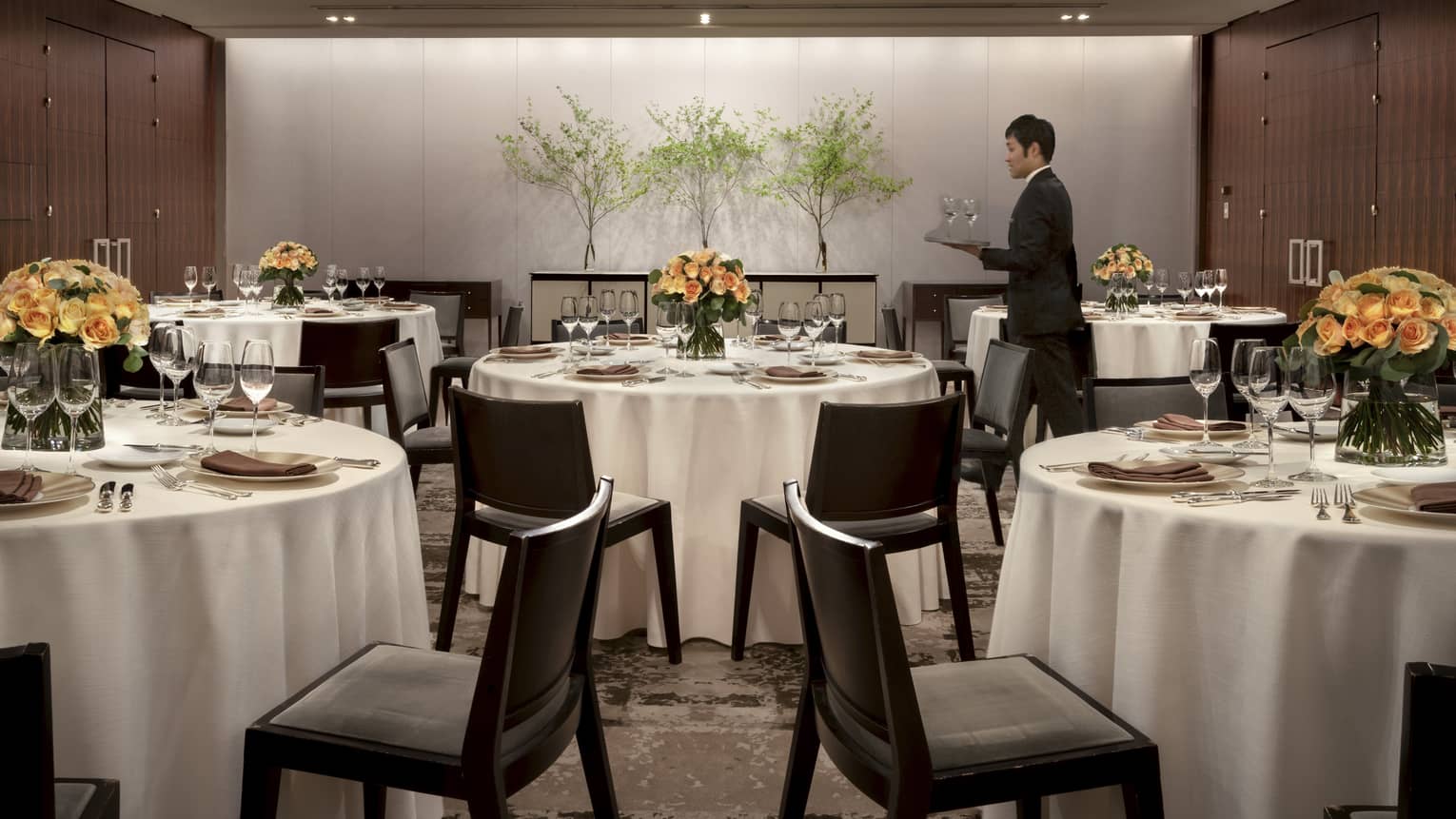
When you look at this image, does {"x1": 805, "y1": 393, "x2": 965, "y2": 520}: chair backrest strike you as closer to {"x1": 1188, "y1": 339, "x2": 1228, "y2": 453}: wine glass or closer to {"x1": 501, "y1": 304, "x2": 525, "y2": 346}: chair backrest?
{"x1": 1188, "y1": 339, "x2": 1228, "y2": 453}: wine glass

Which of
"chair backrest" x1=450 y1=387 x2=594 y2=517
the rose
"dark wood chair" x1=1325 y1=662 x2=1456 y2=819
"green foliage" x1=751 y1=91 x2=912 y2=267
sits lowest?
"dark wood chair" x1=1325 y1=662 x2=1456 y2=819

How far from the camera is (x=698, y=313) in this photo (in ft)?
16.4

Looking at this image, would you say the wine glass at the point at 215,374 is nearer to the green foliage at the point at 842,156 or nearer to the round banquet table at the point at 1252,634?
the round banquet table at the point at 1252,634

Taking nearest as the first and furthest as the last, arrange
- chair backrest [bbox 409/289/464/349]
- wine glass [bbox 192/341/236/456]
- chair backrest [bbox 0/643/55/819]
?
1. chair backrest [bbox 0/643/55/819]
2. wine glass [bbox 192/341/236/456]
3. chair backrest [bbox 409/289/464/349]

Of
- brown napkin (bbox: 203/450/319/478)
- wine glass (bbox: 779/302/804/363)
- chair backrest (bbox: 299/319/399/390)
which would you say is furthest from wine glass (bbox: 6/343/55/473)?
chair backrest (bbox: 299/319/399/390)

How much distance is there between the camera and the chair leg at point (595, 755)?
2516 millimetres

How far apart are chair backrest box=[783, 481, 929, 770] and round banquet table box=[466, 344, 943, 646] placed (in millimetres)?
2016

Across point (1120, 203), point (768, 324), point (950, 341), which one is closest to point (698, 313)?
point (768, 324)

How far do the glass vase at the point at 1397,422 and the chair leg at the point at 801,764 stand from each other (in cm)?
137

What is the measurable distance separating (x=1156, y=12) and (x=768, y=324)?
484 centimetres

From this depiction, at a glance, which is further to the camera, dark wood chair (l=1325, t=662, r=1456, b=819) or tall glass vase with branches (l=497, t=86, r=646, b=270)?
tall glass vase with branches (l=497, t=86, r=646, b=270)

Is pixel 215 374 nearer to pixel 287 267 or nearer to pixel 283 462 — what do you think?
pixel 283 462

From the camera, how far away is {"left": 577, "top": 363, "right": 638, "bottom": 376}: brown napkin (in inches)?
178

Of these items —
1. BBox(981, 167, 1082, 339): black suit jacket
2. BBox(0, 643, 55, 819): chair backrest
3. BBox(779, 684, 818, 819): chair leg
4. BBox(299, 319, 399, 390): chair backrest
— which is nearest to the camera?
BBox(0, 643, 55, 819): chair backrest
